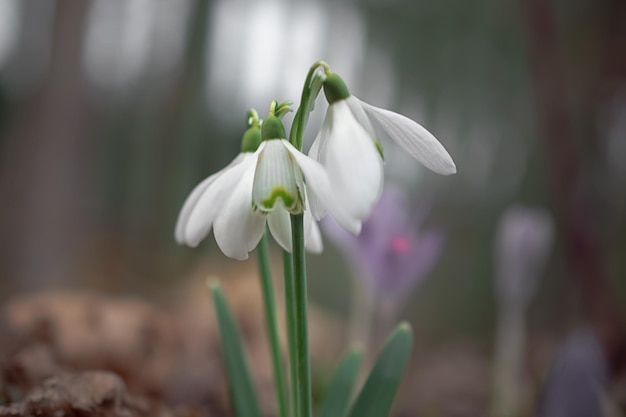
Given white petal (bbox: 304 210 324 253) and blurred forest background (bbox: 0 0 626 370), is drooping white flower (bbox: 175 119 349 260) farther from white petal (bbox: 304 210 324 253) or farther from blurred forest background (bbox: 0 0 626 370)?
blurred forest background (bbox: 0 0 626 370)

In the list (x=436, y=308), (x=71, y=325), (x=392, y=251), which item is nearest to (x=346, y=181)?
(x=392, y=251)

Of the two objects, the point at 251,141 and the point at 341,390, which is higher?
the point at 251,141

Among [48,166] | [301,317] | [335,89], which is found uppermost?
[335,89]

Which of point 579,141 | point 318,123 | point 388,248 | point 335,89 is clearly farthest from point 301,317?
point 579,141

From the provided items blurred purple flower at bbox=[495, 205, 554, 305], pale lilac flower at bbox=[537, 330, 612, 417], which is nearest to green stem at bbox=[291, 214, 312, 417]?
pale lilac flower at bbox=[537, 330, 612, 417]

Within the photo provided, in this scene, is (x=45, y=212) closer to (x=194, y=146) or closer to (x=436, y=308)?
(x=194, y=146)

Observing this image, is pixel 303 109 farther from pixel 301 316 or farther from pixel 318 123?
pixel 318 123

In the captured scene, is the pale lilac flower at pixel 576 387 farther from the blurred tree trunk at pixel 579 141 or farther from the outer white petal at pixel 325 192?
the blurred tree trunk at pixel 579 141

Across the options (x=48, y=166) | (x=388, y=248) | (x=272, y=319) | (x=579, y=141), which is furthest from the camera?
(x=579, y=141)
